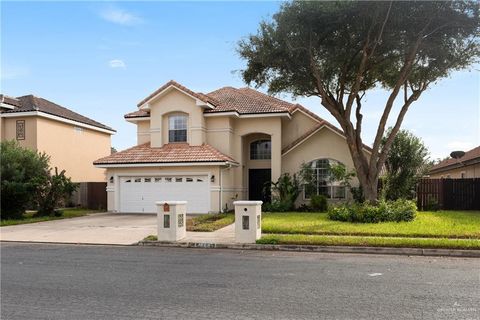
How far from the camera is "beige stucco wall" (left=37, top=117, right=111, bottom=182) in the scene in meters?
27.5

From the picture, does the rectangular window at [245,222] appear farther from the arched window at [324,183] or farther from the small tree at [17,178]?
the small tree at [17,178]

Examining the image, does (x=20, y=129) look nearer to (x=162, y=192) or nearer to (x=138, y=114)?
(x=138, y=114)

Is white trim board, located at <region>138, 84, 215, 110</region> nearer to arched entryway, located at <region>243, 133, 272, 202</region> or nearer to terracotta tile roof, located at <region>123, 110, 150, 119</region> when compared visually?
terracotta tile roof, located at <region>123, 110, 150, 119</region>

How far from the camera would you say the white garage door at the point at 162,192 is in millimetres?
22828

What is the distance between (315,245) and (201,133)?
13.4m

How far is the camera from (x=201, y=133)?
78.7 ft

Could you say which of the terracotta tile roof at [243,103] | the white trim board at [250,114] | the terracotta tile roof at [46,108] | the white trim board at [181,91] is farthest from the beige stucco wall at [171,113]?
the terracotta tile roof at [46,108]

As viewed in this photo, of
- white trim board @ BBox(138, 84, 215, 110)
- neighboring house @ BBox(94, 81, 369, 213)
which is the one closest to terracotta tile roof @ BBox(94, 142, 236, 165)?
neighboring house @ BBox(94, 81, 369, 213)

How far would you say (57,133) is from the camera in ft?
93.8

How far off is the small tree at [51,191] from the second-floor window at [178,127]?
6.22m

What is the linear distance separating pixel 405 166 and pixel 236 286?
1780 cm

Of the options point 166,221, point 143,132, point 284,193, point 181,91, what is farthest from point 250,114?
point 166,221

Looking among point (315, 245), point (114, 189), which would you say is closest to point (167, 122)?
point (114, 189)

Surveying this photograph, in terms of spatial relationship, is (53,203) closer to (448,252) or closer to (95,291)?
(95,291)
